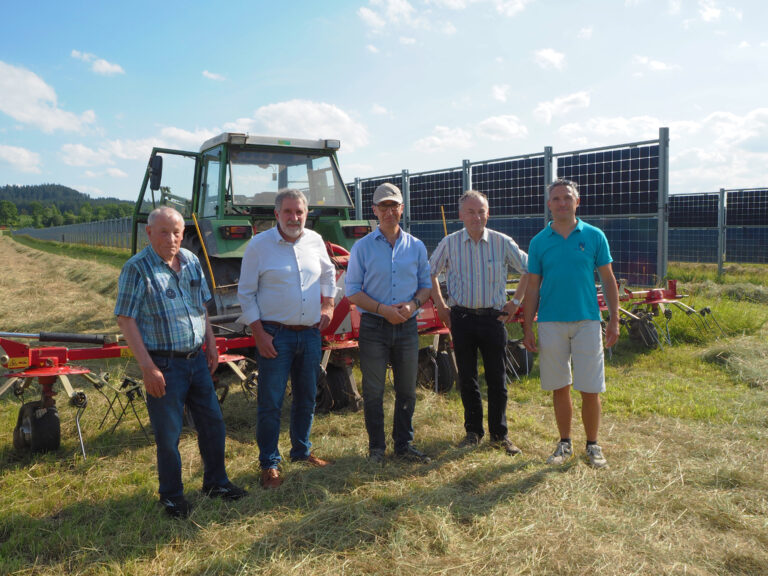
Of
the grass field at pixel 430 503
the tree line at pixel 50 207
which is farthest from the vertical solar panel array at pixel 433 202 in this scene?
the tree line at pixel 50 207

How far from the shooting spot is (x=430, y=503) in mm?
2963

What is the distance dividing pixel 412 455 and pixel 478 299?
103 cm

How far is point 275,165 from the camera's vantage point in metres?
6.55

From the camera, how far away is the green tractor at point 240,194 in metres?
5.78

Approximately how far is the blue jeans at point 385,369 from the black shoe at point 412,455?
0.02 metres

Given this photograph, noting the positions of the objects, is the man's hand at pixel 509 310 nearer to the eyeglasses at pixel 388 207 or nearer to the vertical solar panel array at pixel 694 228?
the eyeglasses at pixel 388 207

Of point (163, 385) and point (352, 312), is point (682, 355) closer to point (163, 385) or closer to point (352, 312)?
point (352, 312)

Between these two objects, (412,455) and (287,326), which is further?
(412,455)

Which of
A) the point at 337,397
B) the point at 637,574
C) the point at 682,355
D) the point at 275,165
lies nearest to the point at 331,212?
the point at 275,165

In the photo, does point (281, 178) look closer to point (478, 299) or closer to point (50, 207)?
point (478, 299)

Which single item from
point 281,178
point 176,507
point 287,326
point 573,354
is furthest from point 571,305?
point 281,178

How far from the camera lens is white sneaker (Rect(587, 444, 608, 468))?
341 cm

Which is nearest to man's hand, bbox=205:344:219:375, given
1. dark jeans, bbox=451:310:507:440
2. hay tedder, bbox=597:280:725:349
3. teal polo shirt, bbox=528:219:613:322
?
dark jeans, bbox=451:310:507:440

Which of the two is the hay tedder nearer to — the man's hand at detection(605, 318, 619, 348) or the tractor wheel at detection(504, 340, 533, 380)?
the tractor wheel at detection(504, 340, 533, 380)
